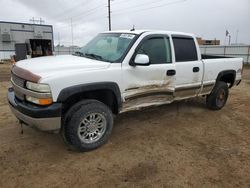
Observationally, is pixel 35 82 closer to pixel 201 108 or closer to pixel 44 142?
pixel 44 142

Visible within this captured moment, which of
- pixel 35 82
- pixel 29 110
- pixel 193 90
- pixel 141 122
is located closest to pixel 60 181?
pixel 29 110

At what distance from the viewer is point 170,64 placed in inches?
171

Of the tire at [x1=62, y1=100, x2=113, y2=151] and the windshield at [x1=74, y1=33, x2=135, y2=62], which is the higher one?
the windshield at [x1=74, y1=33, x2=135, y2=62]

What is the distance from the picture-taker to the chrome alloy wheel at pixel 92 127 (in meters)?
3.49

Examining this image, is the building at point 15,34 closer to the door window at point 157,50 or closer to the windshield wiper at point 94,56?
the windshield wiper at point 94,56

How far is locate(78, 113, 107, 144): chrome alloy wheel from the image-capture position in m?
3.49

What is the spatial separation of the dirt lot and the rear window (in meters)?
1.40

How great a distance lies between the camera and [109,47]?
416 cm

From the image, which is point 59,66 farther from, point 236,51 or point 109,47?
point 236,51

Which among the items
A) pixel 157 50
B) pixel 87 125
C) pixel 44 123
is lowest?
pixel 87 125

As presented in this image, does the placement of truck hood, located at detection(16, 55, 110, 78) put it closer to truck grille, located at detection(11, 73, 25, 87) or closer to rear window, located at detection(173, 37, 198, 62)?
truck grille, located at detection(11, 73, 25, 87)

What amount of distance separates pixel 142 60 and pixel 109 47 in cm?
80

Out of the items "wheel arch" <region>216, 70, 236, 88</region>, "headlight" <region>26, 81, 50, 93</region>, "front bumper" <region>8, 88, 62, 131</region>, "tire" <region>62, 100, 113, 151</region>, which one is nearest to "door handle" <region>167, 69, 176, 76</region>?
"tire" <region>62, 100, 113, 151</region>

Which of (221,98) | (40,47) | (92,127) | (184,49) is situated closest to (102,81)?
(92,127)
